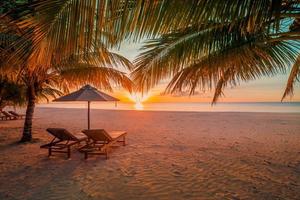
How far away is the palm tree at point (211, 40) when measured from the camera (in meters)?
1.84

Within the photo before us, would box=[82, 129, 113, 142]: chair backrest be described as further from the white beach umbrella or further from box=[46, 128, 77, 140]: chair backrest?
the white beach umbrella

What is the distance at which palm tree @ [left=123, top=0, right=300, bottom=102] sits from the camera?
184 cm

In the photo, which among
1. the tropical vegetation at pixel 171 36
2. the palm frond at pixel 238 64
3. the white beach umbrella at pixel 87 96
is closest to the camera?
the tropical vegetation at pixel 171 36

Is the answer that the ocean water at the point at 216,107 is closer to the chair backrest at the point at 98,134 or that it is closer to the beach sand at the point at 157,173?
the beach sand at the point at 157,173

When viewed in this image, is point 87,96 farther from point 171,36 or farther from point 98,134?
point 171,36

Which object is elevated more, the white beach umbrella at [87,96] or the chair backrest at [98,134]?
the white beach umbrella at [87,96]

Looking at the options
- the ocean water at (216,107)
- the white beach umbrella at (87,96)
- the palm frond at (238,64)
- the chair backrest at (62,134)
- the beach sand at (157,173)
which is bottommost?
the beach sand at (157,173)

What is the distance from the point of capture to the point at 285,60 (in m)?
4.02

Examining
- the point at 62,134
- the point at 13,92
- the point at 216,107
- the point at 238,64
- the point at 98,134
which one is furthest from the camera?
the point at 216,107

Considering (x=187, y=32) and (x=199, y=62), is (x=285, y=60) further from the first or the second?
(x=187, y=32)

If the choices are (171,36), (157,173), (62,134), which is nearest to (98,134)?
(62,134)

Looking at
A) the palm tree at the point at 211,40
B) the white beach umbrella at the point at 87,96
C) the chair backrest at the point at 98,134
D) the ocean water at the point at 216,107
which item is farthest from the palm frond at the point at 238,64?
the ocean water at the point at 216,107

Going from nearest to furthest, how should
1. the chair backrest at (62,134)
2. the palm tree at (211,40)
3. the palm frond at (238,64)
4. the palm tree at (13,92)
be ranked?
the palm tree at (211,40) → the palm frond at (238,64) → the chair backrest at (62,134) → the palm tree at (13,92)

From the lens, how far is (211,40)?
305cm
